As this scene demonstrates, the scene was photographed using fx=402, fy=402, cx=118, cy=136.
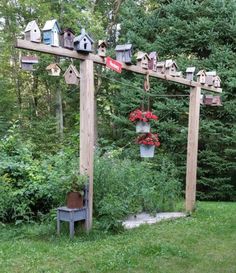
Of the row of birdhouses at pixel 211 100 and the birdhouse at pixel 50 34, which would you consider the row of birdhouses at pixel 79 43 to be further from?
the row of birdhouses at pixel 211 100

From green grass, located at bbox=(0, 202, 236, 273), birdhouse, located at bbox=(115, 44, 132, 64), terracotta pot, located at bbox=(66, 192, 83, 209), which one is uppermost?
birdhouse, located at bbox=(115, 44, 132, 64)

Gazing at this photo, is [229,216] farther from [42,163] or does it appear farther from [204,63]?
[204,63]

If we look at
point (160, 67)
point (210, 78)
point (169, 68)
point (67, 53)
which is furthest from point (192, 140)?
point (67, 53)

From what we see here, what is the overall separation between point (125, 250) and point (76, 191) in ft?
3.28

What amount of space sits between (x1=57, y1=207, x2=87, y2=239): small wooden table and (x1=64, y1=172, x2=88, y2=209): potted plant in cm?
8

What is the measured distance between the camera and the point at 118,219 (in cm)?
543

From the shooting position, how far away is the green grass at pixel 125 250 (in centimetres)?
407

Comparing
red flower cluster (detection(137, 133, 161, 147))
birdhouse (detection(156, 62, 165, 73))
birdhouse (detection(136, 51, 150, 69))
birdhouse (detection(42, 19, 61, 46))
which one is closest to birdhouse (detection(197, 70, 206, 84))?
birdhouse (detection(156, 62, 165, 73))

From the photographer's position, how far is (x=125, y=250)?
4.55 metres

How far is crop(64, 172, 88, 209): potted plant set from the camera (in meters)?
5.08

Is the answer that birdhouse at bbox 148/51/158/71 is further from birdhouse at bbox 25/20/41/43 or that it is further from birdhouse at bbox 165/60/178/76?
birdhouse at bbox 25/20/41/43

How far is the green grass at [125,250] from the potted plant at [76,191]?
401mm

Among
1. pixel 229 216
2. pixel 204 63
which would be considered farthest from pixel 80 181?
pixel 204 63

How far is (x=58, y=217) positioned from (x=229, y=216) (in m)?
3.21
